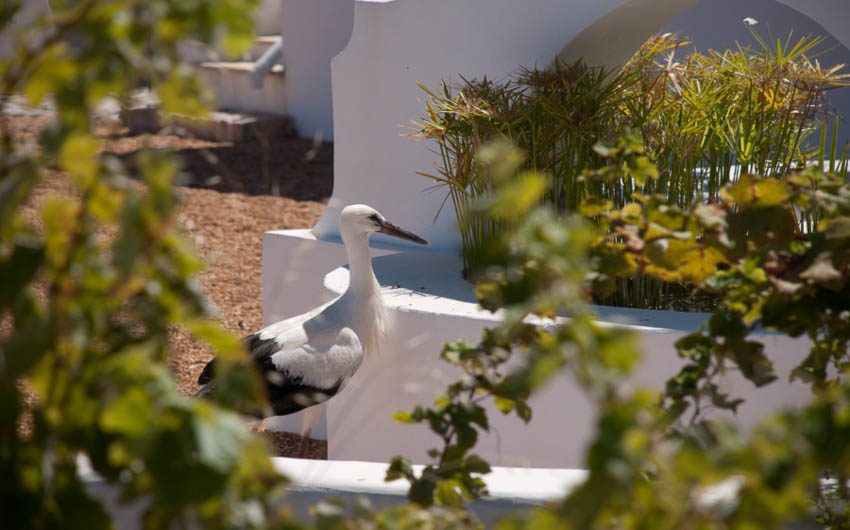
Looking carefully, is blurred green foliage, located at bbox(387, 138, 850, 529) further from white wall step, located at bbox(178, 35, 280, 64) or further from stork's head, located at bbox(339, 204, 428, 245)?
white wall step, located at bbox(178, 35, 280, 64)

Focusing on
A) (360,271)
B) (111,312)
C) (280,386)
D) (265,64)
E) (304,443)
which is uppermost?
(265,64)

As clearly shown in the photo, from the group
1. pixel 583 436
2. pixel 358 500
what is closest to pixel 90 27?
pixel 358 500

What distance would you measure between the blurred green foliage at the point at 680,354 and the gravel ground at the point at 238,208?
9.23 ft

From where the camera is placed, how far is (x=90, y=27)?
108cm

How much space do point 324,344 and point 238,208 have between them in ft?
14.3

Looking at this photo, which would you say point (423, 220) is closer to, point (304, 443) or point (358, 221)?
point (358, 221)

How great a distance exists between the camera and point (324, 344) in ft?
12.1

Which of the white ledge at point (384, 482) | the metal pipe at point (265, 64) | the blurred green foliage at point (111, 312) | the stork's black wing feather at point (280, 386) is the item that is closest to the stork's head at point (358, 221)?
the stork's black wing feather at point (280, 386)

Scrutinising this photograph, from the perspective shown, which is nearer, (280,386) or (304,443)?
(280,386)

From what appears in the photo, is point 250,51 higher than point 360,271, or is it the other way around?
point 250,51

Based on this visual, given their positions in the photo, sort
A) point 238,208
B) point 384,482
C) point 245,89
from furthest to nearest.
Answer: point 245,89
point 238,208
point 384,482

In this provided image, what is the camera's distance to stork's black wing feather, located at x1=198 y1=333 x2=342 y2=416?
3.64 metres

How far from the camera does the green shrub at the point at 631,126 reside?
12.5 ft

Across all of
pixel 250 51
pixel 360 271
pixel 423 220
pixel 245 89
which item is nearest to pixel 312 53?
pixel 245 89
